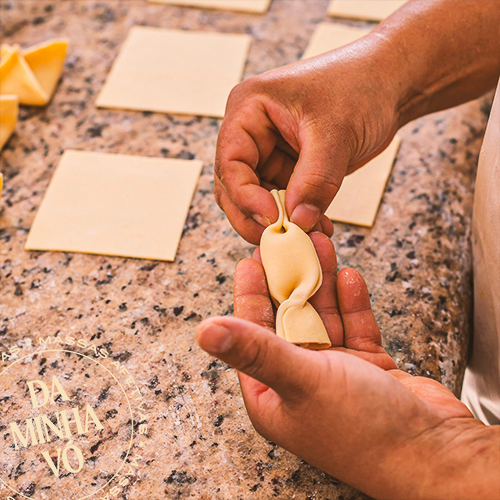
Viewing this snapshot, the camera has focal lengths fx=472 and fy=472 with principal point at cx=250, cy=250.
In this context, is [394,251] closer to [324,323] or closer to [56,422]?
[324,323]

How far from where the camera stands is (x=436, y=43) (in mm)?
1062

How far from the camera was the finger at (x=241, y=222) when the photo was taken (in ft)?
3.19

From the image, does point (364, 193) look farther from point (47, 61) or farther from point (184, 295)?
point (47, 61)

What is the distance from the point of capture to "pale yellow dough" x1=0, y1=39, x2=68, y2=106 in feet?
4.42

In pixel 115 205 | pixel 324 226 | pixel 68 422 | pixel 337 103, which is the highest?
pixel 337 103

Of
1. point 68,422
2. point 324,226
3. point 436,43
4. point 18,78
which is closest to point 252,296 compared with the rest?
point 324,226

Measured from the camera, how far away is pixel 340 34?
1577 mm

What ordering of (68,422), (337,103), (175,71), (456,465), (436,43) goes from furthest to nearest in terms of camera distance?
(175,71) < (436,43) < (337,103) < (68,422) < (456,465)

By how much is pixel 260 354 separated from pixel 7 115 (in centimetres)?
109

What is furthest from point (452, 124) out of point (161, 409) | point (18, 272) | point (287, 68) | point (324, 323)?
point (18, 272)

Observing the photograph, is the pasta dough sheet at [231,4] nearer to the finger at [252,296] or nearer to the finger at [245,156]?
the finger at [245,156]

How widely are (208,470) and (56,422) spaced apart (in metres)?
0.28

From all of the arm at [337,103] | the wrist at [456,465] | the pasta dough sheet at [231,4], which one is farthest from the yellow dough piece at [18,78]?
the wrist at [456,465]

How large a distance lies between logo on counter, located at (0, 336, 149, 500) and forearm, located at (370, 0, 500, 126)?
0.86 m
